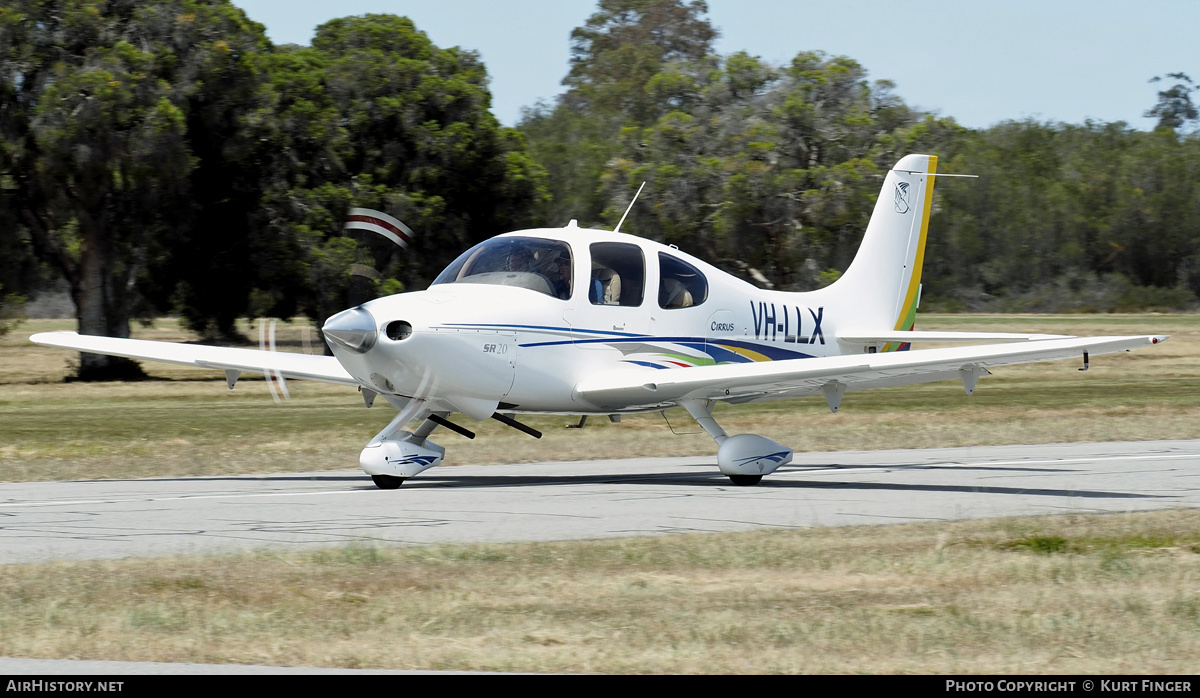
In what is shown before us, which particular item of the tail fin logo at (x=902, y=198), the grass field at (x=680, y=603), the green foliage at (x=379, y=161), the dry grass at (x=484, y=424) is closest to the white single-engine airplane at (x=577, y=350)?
the dry grass at (x=484, y=424)

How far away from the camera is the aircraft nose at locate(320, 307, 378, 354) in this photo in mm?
12328

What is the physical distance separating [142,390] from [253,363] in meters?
19.8

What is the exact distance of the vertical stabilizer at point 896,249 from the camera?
1738 centimetres

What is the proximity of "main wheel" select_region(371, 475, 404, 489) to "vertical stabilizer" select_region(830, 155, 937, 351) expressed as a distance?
669 cm

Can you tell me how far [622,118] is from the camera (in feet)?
267

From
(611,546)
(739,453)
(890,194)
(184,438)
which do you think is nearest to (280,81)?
(184,438)

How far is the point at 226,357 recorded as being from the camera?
1519 centimetres

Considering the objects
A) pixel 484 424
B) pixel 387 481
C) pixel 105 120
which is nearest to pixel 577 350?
pixel 387 481

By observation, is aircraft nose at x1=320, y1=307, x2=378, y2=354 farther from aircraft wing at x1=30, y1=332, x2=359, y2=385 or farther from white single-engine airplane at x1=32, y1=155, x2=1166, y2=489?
aircraft wing at x1=30, y1=332, x2=359, y2=385

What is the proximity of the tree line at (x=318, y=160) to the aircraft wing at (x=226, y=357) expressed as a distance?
16.5 m

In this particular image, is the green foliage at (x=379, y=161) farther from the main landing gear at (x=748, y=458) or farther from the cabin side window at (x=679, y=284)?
the main landing gear at (x=748, y=458)

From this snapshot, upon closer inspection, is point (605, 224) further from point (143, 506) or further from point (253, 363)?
point (143, 506)

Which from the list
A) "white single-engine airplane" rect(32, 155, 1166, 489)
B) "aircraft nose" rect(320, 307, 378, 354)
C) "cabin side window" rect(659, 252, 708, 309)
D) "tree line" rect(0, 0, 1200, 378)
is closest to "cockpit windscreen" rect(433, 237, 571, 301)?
"white single-engine airplane" rect(32, 155, 1166, 489)

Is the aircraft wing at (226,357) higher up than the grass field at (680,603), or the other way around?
the aircraft wing at (226,357)
